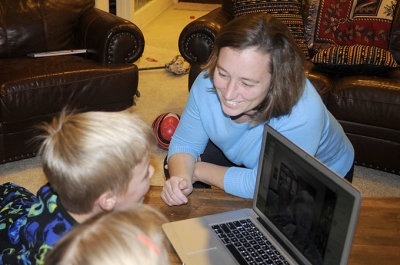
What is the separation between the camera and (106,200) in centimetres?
101

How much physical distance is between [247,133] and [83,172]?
67 centimetres

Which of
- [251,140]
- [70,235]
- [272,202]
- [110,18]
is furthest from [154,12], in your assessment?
[70,235]

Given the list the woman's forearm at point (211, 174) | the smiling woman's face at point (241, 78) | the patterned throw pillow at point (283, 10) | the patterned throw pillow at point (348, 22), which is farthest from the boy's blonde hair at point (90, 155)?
the patterned throw pillow at point (348, 22)

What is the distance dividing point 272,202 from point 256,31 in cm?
48

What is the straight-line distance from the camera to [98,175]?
3.11 ft

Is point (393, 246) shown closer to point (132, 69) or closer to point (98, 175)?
point (98, 175)

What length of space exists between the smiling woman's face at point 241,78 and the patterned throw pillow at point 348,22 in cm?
187

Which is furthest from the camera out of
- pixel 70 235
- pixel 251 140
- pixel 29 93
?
pixel 29 93

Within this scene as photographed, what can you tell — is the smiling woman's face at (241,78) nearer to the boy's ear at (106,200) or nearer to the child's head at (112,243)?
the boy's ear at (106,200)

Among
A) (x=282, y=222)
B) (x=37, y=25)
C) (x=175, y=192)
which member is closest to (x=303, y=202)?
(x=282, y=222)

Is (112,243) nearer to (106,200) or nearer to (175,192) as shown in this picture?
(106,200)

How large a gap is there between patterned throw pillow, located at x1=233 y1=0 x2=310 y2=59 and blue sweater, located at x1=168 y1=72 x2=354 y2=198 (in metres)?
1.39

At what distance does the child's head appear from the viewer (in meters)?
0.63

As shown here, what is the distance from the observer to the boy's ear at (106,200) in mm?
993
